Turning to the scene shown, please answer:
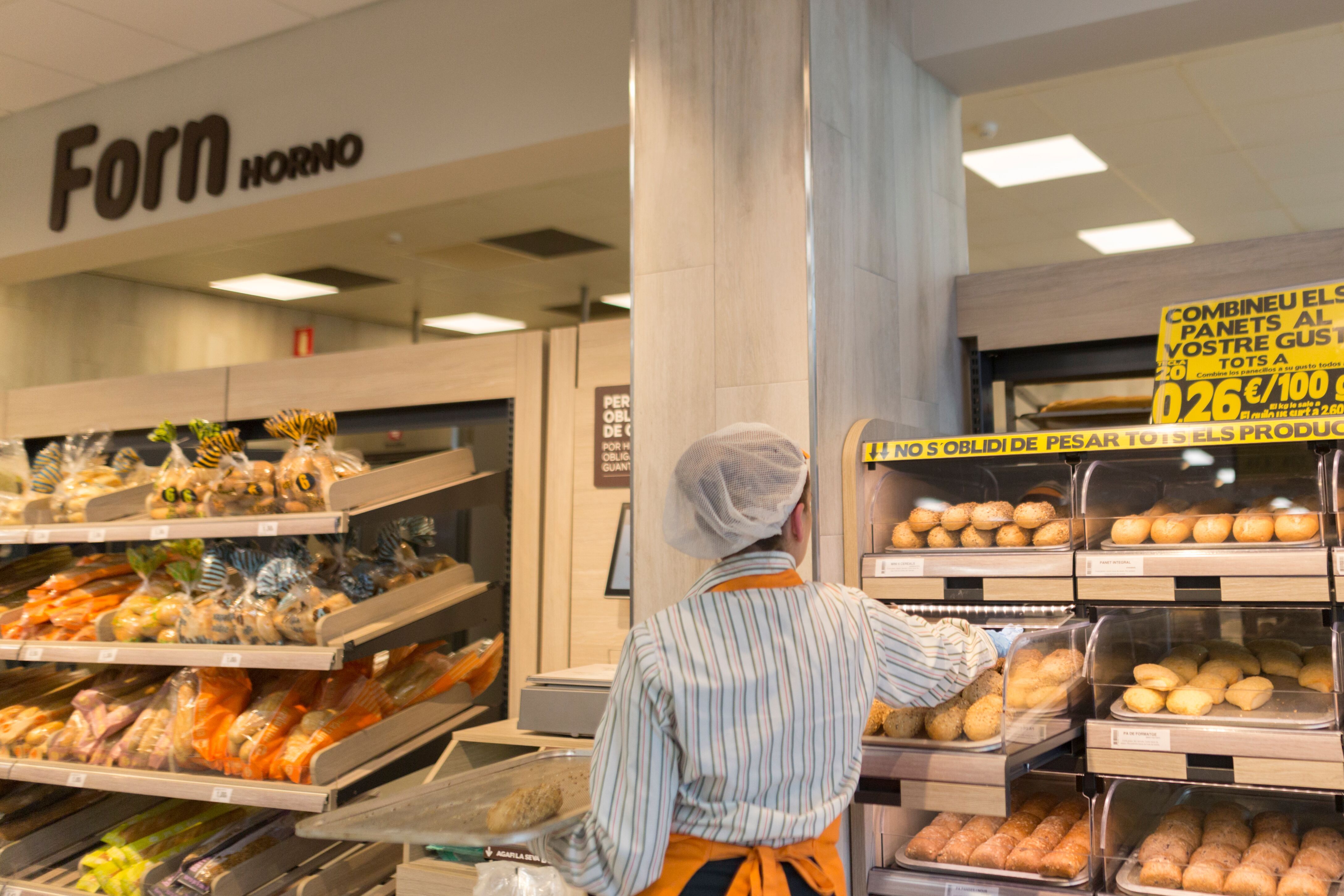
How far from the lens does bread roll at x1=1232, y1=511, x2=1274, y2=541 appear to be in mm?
2143

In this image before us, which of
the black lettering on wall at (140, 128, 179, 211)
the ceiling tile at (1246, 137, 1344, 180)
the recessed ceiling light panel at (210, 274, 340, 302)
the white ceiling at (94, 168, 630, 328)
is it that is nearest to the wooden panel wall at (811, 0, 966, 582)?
the white ceiling at (94, 168, 630, 328)

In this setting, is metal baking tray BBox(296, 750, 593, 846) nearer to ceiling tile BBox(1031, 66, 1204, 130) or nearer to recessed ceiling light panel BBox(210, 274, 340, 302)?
ceiling tile BBox(1031, 66, 1204, 130)

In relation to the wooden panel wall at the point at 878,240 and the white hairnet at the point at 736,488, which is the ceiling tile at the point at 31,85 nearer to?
the wooden panel wall at the point at 878,240

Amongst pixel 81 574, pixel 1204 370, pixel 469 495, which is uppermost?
pixel 1204 370

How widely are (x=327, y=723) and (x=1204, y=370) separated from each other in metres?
2.70

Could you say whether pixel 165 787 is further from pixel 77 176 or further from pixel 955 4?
pixel 955 4

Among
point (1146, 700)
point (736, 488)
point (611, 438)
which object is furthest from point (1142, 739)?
point (611, 438)

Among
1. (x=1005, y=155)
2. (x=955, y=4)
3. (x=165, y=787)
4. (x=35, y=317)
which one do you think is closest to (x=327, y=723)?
(x=165, y=787)

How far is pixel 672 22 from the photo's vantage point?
2.79 meters

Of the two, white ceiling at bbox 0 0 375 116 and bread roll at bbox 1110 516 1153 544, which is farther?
white ceiling at bbox 0 0 375 116

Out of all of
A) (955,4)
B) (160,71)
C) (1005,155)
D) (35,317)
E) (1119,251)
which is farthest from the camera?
(1119,251)

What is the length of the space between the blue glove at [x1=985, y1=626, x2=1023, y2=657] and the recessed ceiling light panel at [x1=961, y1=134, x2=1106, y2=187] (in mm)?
3856

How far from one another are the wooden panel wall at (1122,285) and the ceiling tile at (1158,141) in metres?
2.63

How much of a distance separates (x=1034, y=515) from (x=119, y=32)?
4053 millimetres
